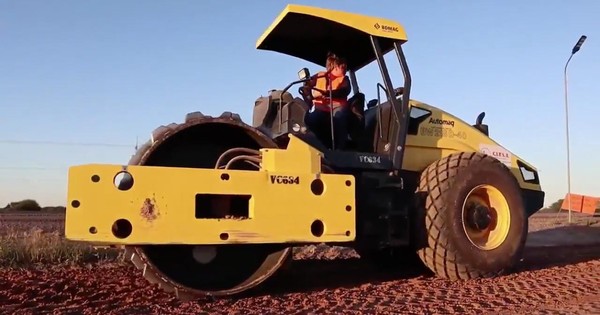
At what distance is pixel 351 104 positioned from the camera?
21.3ft

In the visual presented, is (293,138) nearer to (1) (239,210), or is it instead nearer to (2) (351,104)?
(1) (239,210)

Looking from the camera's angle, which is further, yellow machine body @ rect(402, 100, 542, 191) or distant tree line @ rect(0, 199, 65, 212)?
distant tree line @ rect(0, 199, 65, 212)

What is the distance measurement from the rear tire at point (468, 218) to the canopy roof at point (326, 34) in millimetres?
1444

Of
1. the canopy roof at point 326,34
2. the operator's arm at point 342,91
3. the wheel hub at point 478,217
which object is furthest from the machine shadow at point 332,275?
the canopy roof at point 326,34

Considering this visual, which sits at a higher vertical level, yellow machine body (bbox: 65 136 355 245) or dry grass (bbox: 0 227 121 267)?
yellow machine body (bbox: 65 136 355 245)

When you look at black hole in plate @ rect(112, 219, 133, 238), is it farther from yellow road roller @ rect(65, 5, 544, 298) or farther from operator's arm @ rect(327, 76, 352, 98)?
operator's arm @ rect(327, 76, 352, 98)

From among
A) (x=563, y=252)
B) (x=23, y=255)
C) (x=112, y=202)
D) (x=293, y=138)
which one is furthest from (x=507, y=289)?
(x=23, y=255)

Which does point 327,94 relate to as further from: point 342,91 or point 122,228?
point 122,228

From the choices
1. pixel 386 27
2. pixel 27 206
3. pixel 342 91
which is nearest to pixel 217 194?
pixel 342 91

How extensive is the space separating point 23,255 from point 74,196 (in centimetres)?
352

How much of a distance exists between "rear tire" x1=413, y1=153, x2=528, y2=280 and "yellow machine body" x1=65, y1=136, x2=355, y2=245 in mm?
1087

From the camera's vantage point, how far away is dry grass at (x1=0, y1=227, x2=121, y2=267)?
7.18m

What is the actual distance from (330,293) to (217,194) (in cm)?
131

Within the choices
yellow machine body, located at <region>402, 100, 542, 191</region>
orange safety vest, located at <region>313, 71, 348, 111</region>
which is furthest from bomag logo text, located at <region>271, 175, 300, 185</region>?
yellow machine body, located at <region>402, 100, 542, 191</region>
